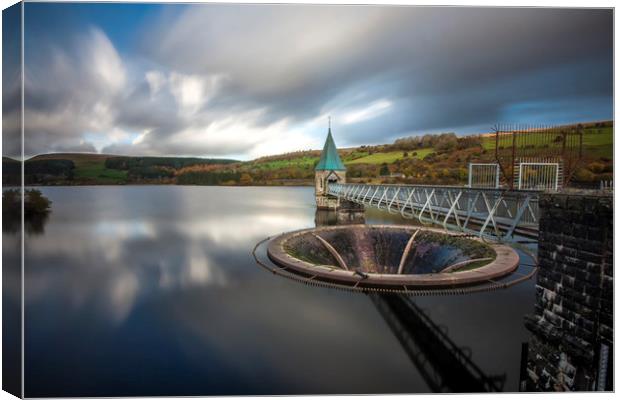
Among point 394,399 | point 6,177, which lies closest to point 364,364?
point 394,399

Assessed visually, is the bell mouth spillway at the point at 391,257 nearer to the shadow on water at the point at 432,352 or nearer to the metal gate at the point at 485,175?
the shadow on water at the point at 432,352

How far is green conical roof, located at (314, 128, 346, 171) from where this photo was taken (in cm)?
2448

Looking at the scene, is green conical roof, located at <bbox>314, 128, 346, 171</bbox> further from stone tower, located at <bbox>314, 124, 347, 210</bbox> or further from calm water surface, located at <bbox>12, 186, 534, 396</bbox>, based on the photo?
calm water surface, located at <bbox>12, 186, 534, 396</bbox>

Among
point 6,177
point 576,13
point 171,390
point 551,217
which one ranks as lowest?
point 171,390

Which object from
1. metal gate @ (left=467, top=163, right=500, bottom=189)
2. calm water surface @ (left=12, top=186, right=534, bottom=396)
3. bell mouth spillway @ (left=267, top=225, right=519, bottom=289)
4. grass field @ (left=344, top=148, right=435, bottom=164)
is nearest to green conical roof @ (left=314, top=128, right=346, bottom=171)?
grass field @ (left=344, top=148, right=435, bottom=164)

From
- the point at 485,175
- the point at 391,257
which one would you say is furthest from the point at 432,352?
the point at 391,257

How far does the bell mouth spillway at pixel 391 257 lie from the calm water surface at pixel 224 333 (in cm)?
56

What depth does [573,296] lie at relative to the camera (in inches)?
130

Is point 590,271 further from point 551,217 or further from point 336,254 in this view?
point 336,254

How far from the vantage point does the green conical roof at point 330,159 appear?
24.5 metres

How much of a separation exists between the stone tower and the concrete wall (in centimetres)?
1991

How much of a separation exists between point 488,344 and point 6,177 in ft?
26.3

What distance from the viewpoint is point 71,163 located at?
1864 cm

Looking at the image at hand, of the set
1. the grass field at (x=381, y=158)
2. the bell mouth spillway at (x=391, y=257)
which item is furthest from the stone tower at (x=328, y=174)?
the bell mouth spillway at (x=391, y=257)
